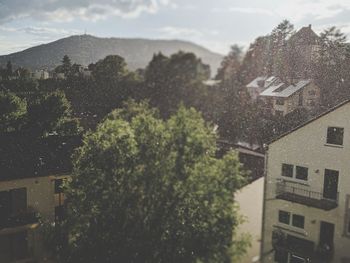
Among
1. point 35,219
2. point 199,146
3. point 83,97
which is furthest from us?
point 35,219

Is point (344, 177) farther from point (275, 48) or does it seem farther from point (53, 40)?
point (53, 40)

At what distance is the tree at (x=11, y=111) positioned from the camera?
2271mm

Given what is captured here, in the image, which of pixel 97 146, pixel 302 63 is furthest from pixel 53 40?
pixel 302 63

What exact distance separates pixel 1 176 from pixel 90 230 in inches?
43.2

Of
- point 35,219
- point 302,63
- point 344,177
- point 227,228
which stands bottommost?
point 35,219

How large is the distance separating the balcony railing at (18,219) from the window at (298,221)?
84.8 inches

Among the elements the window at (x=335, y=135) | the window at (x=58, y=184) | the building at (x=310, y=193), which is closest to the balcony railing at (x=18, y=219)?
the window at (x=58, y=184)

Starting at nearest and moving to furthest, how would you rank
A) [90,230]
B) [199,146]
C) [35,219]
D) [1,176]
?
1. [90,230]
2. [199,146]
3. [1,176]
4. [35,219]

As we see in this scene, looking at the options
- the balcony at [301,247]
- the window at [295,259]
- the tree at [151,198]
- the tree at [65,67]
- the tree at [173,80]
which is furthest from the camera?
the window at [295,259]

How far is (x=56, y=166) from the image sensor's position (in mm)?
2814

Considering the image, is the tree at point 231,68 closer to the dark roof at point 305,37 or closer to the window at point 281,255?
the dark roof at point 305,37

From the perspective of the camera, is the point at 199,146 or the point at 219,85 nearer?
the point at 199,146

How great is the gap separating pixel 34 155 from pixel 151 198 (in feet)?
4.17

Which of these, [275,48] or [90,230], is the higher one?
[275,48]
